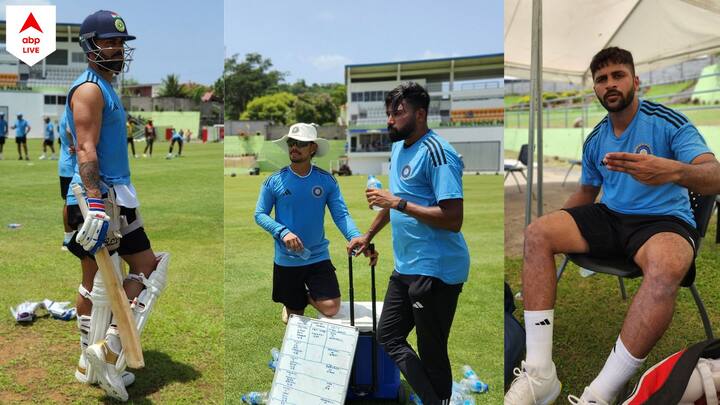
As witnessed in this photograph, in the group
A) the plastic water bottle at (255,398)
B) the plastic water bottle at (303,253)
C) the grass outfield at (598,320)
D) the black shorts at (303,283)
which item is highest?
the plastic water bottle at (303,253)

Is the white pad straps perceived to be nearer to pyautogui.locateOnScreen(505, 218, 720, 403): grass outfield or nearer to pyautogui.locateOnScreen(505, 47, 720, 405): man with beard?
pyautogui.locateOnScreen(505, 47, 720, 405): man with beard

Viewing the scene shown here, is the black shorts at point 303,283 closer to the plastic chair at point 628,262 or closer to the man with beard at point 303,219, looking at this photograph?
the man with beard at point 303,219

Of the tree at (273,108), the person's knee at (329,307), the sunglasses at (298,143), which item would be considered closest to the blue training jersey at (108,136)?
the sunglasses at (298,143)

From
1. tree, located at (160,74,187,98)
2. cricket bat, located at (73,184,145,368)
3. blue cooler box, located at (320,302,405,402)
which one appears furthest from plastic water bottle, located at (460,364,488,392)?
tree, located at (160,74,187,98)

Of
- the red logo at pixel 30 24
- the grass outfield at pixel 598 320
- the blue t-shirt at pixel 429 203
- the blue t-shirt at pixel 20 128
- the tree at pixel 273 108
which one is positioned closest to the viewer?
the blue t-shirt at pixel 429 203

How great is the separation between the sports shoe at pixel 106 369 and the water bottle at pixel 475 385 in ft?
5.31

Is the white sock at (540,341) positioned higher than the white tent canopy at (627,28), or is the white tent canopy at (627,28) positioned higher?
the white tent canopy at (627,28)

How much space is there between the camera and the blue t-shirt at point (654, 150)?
2521 mm

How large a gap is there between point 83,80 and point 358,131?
3.63 m

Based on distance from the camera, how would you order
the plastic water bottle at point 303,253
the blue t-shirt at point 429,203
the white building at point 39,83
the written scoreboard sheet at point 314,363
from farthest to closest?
the white building at point 39,83 < the plastic water bottle at point 303,253 < the written scoreboard sheet at point 314,363 < the blue t-shirt at point 429,203

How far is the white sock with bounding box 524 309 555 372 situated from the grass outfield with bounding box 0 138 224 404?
1548 millimetres

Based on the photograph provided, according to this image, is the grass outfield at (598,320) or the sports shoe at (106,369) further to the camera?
the grass outfield at (598,320)

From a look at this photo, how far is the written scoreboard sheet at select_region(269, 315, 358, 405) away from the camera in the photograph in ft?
8.71

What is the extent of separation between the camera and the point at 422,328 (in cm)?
251
